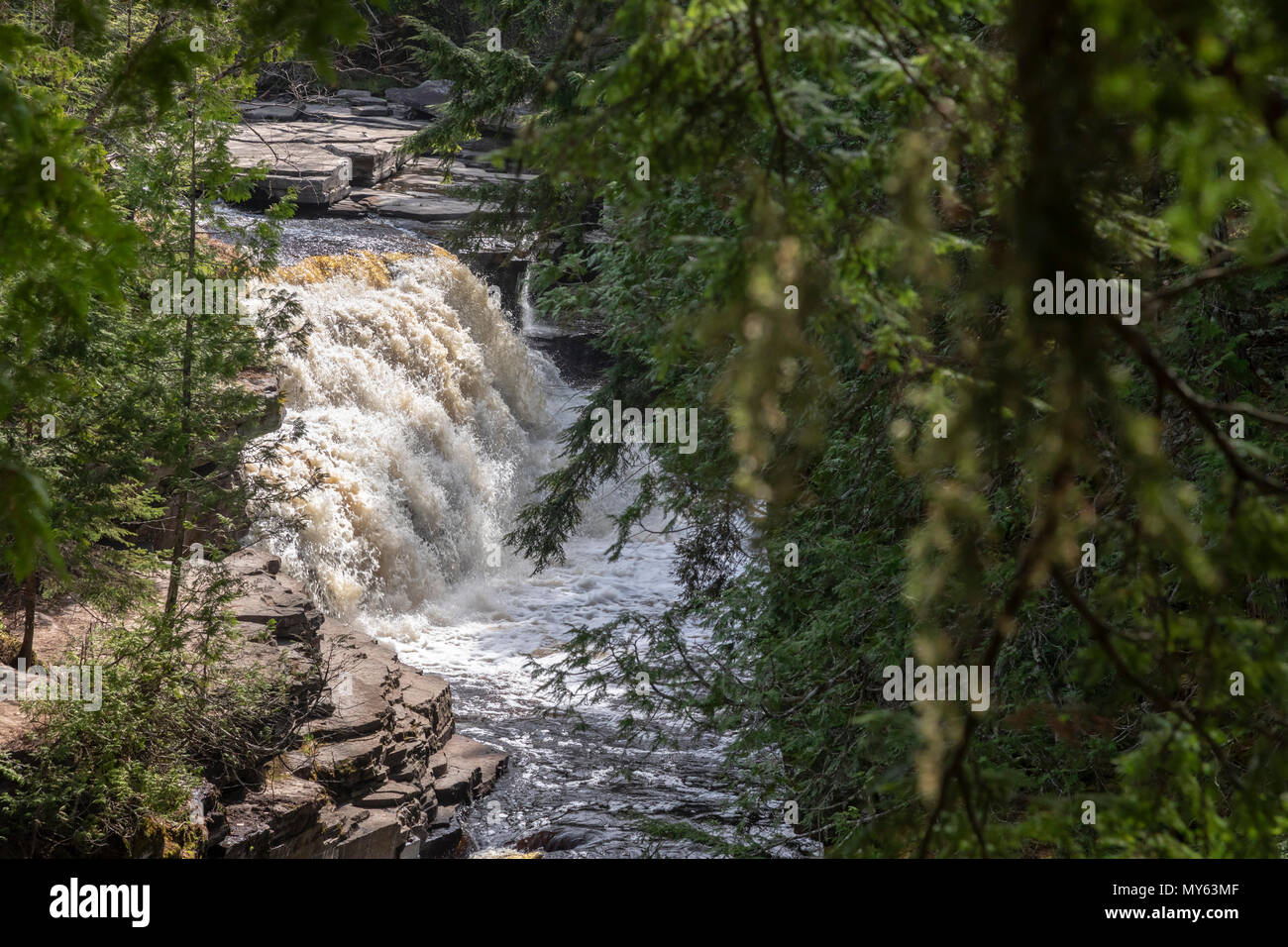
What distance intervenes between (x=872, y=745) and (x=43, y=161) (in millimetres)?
3337

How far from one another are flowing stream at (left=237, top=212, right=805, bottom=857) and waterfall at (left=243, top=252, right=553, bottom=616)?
0.09 feet

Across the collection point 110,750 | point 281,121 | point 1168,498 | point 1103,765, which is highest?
point 281,121

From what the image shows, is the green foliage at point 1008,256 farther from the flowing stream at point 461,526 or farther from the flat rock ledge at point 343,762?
the flowing stream at point 461,526

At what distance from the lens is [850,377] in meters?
5.66

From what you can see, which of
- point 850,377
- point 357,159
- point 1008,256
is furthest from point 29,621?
point 357,159

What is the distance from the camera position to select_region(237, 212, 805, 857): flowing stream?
30.4 ft

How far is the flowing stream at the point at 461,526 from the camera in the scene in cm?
926

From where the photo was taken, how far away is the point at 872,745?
396 cm

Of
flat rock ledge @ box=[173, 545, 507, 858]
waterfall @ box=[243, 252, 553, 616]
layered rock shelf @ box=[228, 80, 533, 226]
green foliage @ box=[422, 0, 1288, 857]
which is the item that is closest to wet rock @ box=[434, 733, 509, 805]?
flat rock ledge @ box=[173, 545, 507, 858]

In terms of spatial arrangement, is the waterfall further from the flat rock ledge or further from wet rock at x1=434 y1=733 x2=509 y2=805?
wet rock at x1=434 y1=733 x2=509 y2=805

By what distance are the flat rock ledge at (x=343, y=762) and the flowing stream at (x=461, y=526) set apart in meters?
0.42
